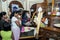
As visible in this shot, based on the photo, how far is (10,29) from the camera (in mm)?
2393

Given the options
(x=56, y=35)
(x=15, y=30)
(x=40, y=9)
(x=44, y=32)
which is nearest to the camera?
(x=56, y=35)

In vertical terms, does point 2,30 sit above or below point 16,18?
below

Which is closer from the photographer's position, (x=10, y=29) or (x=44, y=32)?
(x=44, y=32)

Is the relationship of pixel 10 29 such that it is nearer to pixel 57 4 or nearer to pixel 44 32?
pixel 44 32

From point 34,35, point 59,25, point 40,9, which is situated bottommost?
point 34,35

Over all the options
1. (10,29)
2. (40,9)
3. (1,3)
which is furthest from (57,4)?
(1,3)

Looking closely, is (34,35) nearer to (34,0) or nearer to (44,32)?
(44,32)

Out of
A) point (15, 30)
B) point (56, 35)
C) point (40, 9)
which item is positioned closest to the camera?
point (56, 35)

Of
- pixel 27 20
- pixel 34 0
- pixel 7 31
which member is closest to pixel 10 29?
pixel 7 31

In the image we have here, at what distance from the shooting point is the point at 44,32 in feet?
6.74

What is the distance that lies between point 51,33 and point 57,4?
784 millimetres

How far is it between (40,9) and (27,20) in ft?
1.00

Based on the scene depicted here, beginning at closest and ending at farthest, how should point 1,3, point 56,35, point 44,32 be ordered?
point 56,35
point 44,32
point 1,3

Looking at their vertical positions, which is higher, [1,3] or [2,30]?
[1,3]
